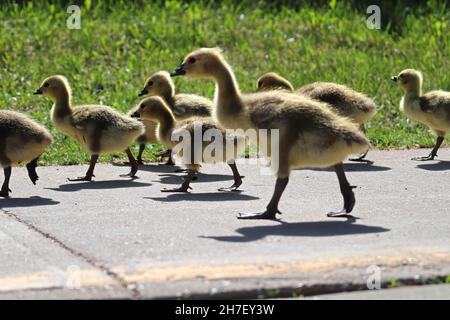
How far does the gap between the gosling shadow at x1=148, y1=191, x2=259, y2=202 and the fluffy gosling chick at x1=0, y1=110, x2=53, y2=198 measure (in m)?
1.14

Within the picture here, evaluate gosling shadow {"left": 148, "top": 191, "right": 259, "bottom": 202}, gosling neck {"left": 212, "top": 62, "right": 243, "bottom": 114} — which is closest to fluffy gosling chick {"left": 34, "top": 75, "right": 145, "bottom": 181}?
gosling shadow {"left": 148, "top": 191, "right": 259, "bottom": 202}

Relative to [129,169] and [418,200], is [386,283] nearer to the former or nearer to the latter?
[418,200]

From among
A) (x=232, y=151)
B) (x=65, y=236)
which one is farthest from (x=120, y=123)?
(x=65, y=236)

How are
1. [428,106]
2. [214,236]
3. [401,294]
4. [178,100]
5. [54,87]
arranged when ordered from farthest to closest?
[428,106], [178,100], [54,87], [214,236], [401,294]

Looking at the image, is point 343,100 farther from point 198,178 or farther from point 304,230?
point 304,230

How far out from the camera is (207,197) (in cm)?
795

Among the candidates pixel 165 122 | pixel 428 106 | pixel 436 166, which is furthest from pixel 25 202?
pixel 428 106

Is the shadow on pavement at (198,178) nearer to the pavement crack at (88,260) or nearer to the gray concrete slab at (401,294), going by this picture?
the pavement crack at (88,260)

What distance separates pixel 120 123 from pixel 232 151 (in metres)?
1.26

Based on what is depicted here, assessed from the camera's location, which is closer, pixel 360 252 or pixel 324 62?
pixel 360 252

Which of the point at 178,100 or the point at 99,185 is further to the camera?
the point at 178,100

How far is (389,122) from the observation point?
11.6 metres

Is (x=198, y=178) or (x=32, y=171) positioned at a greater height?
(x=32, y=171)

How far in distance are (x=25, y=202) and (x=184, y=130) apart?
1.62 meters
